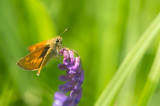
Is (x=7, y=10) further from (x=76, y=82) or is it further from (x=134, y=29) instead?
(x=76, y=82)

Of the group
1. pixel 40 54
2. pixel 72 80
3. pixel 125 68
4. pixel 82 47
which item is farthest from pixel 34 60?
pixel 82 47

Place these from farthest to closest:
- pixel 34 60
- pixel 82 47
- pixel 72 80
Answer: pixel 82 47
pixel 34 60
pixel 72 80

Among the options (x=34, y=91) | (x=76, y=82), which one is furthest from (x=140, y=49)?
(x=34, y=91)

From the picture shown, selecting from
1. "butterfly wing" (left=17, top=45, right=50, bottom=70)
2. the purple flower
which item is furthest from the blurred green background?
the purple flower

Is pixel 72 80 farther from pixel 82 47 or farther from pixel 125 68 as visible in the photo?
pixel 82 47

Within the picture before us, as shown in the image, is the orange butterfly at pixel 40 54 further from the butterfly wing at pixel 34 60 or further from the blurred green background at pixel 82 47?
the blurred green background at pixel 82 47

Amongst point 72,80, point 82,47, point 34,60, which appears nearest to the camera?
point 72,80

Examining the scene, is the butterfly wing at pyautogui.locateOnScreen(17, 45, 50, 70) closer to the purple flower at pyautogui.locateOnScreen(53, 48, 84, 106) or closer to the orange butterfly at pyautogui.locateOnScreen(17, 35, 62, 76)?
the orange butterfly at pyautogui.locateOnScreen(17, 35, 62, 76)
